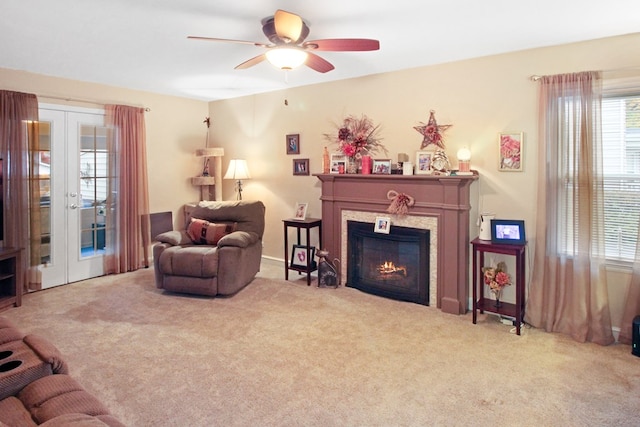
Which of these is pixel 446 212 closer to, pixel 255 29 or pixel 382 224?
pixel 382 224

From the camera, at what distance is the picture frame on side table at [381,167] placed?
4.22 metres

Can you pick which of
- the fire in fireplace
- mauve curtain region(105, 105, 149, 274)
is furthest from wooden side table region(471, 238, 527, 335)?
mauve curtain region(105, 105, 149, 274)

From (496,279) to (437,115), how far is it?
5.45 feet

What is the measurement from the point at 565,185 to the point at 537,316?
A: 1.12 m

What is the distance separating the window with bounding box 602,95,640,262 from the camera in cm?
307

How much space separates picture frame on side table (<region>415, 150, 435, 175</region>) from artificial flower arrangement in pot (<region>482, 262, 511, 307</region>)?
109 centimetres

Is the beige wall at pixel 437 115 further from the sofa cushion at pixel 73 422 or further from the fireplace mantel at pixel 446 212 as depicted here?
the sofa cushion at pixel 73 422

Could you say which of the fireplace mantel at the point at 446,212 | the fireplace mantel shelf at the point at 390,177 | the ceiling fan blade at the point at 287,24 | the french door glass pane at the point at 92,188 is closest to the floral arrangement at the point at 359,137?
the fireplace mantel shelf at the point at 390,177

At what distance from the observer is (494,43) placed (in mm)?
3303

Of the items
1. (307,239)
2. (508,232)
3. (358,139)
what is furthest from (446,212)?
(307,239)

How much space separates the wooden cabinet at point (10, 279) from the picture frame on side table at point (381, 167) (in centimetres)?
366

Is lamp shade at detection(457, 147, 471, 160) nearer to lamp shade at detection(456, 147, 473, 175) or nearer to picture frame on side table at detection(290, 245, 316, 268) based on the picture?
lamp shade at detection(456, 147, 473, 175)

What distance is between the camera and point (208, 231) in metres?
4.65

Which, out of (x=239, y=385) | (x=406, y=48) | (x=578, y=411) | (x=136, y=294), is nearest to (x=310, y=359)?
(x=239, y=385)
